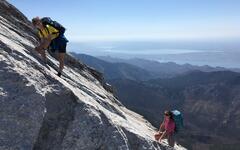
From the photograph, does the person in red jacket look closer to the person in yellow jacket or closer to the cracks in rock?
the person in yellow jacket

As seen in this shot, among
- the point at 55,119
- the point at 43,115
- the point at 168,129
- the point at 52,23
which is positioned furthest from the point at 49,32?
the point at 168,129

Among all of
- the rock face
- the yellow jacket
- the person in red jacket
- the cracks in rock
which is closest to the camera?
the rock face

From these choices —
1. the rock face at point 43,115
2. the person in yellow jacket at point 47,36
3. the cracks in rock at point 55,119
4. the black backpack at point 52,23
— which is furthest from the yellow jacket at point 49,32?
the cracks in rock at point 55,119

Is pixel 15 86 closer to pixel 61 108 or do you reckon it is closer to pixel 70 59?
pixel 61 108

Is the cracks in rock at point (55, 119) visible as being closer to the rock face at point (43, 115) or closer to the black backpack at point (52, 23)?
the rock face at point (43, 115)

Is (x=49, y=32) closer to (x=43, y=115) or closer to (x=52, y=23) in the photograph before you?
(x=52, y=23)

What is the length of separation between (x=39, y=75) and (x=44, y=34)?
13.8 feet

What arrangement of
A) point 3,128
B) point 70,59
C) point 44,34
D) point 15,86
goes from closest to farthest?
point 3,128, point 15,86, point 44,34, point 70,59

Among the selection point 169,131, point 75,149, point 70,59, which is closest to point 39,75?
point 75,149

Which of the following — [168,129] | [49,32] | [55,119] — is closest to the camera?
[55,119]

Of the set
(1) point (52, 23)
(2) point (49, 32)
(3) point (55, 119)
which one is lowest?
(3) point (55, 119)

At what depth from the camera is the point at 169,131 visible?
24.1 meters

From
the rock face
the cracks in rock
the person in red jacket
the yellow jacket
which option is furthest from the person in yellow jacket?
the person in red jacket

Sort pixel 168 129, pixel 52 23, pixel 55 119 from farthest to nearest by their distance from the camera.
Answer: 1. pixel 168 129
2. pixel 52 23
3. pixel 55 119
